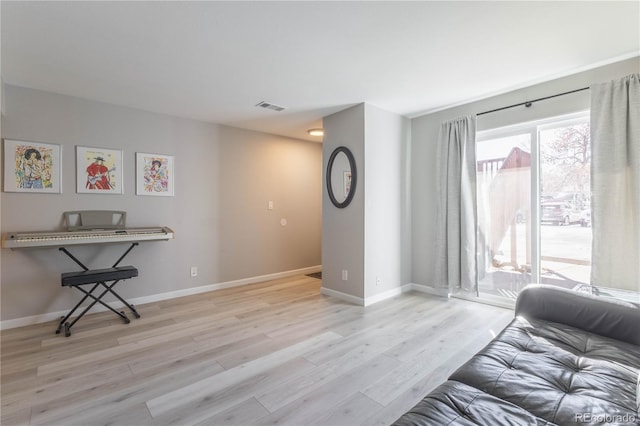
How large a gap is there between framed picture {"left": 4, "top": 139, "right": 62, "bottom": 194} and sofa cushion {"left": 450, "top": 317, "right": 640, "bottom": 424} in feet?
13.2

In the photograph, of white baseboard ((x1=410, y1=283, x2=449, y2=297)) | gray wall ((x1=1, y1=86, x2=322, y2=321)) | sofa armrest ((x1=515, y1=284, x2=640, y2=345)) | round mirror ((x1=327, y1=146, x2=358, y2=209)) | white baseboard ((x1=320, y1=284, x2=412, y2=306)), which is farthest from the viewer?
white baseboard ((x1=410, y1=283, x2=449, y2=297))

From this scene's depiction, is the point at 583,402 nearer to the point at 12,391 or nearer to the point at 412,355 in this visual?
the point at 412,355

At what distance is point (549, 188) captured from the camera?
3100 mm

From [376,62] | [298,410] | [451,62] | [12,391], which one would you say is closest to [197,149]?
[376,62]

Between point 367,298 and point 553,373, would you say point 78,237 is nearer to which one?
point 367,298

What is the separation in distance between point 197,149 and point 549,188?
14.0ft

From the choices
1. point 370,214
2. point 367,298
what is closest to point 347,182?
point 370,214

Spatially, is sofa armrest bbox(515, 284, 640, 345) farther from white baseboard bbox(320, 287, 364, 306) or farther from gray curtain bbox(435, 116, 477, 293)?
white baseboard bbox(320, 287, 364, 306)

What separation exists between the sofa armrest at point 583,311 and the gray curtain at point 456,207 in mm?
1454

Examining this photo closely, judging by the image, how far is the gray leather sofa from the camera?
106 cm

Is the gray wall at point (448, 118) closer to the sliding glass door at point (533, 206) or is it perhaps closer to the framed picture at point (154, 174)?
the sliding glass door at point (533, 206)

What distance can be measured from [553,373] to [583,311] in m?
0.74

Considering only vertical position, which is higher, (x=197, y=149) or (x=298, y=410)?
(x=197, y=149)

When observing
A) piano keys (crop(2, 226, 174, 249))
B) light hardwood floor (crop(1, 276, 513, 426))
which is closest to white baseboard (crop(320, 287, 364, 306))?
light hardwood floor (crop(1, 276, 513, 426))
